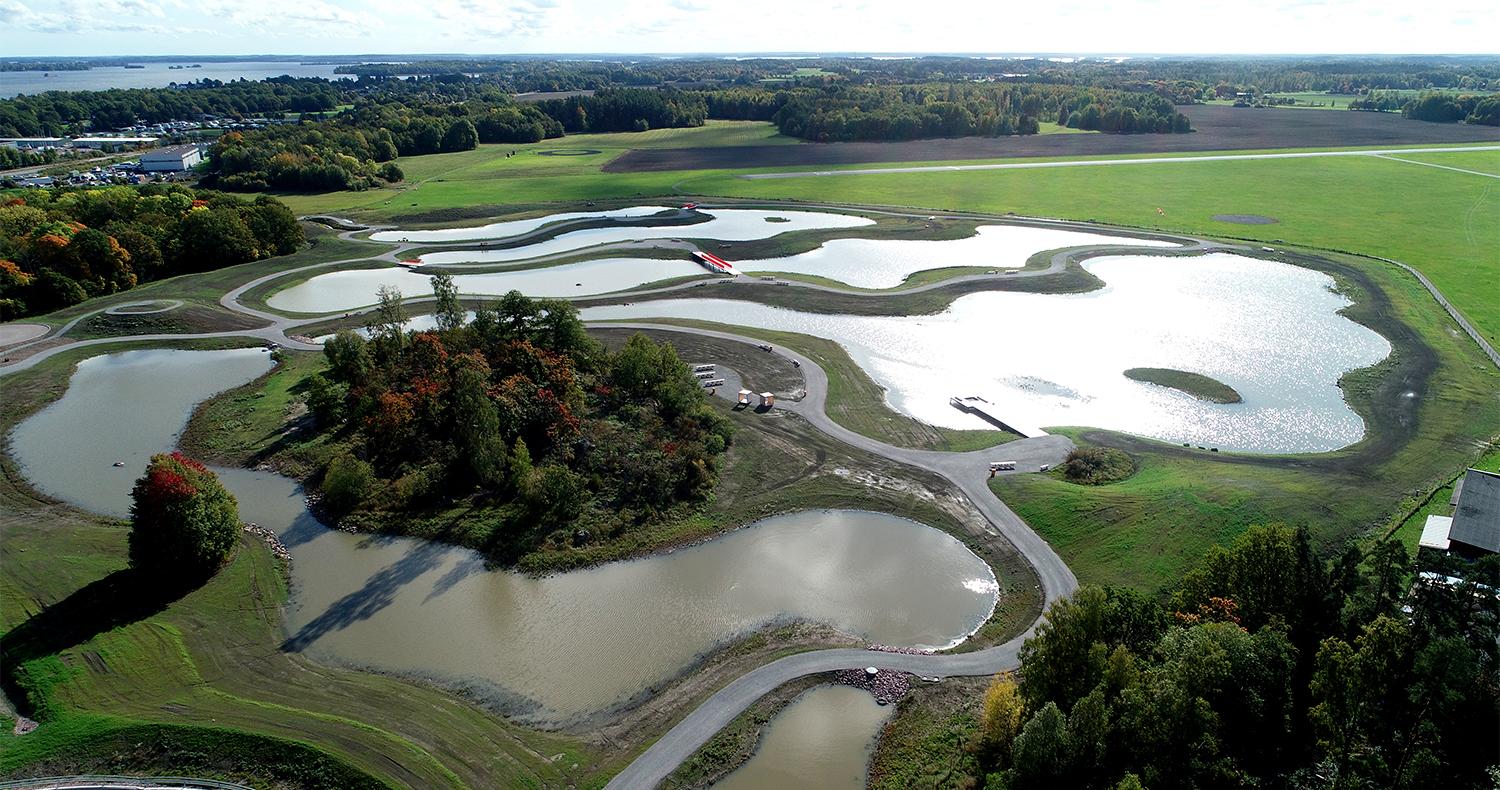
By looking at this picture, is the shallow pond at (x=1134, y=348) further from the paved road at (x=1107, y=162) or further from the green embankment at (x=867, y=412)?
the paved road at (x=1107, y=162)

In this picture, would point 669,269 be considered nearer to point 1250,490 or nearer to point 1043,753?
point 1250,490

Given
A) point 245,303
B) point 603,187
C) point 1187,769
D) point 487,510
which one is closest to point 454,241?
point 245,303

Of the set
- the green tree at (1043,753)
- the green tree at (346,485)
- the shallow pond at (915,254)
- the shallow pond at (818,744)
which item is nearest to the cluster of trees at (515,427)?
the green tree at (346,485)

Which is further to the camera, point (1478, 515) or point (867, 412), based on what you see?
point (867, 412)

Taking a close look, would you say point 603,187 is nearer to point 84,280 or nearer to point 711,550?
point 84,280

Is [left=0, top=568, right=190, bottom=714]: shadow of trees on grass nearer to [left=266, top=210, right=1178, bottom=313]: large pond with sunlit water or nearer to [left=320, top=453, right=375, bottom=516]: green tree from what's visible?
[left=320, top=453, right=375, bottom=516]: green tree

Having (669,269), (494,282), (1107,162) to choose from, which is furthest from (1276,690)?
(1107,162)
